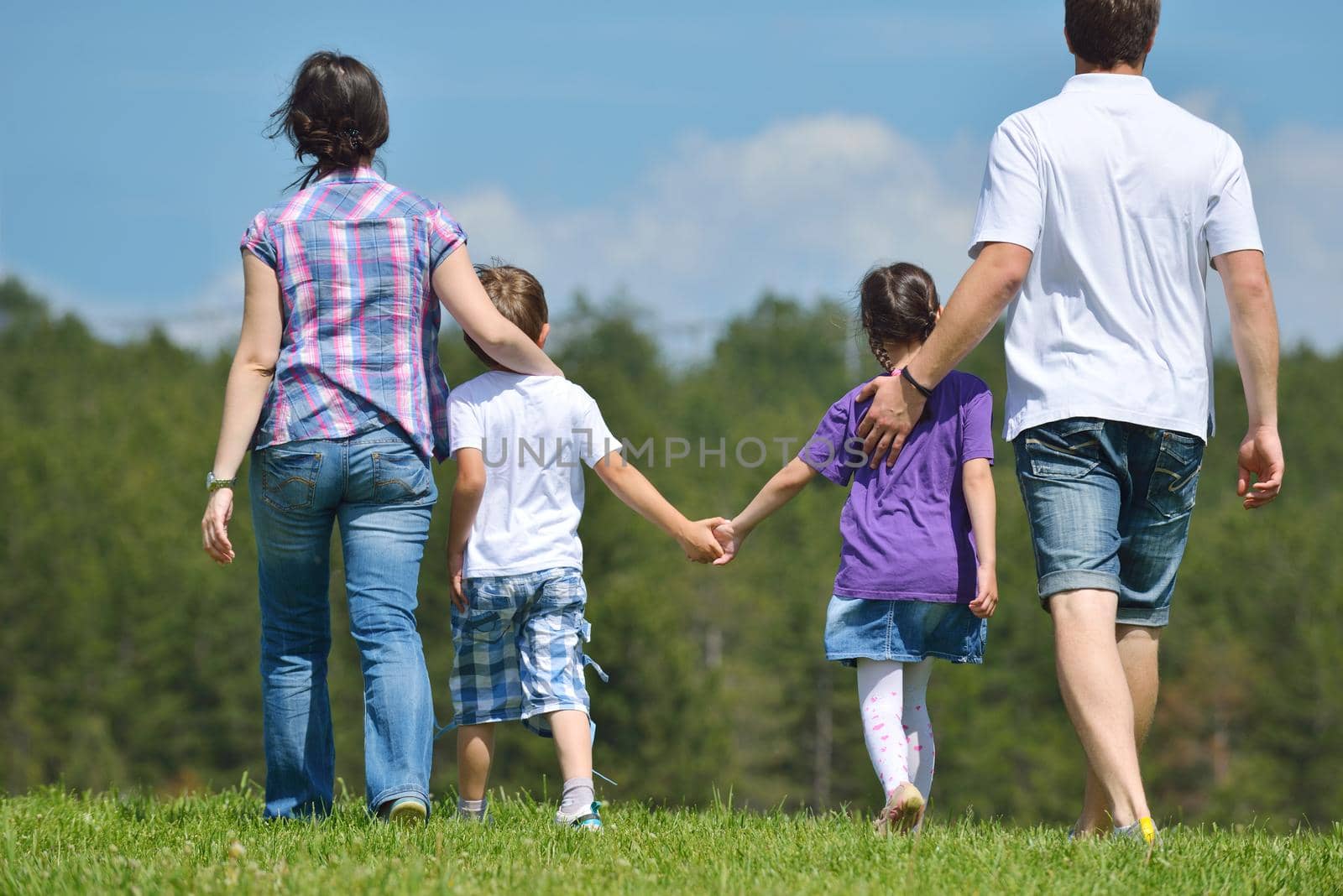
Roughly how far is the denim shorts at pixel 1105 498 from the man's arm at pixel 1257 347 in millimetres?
218

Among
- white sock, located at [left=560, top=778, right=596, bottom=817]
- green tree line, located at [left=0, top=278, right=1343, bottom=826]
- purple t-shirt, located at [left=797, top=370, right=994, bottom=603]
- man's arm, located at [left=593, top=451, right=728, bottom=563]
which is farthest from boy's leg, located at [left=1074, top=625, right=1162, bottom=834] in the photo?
green tree line, located at [left=0, top=278, right=1343, bottom=826]

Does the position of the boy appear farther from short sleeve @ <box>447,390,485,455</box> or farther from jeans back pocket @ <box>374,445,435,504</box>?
jeans back pocket @ <box>374,445,435,504</box>

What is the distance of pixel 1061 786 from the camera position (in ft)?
156

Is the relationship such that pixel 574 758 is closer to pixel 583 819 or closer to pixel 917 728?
pixel 583 819

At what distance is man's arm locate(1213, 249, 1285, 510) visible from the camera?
3861 millimetres

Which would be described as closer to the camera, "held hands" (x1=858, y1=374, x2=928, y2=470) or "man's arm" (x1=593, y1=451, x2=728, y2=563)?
"held hands" (x1=858, y1=374, x2=928, y2=470)

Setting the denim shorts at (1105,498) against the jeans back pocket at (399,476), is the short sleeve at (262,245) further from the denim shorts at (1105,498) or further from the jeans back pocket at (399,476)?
the denim shorts at (1105,498)

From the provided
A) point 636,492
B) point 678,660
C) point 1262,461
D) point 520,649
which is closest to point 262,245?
point 636,492

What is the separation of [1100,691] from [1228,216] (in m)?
1.36

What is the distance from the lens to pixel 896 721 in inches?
165

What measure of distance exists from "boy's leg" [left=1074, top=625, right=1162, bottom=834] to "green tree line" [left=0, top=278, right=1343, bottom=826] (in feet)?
108

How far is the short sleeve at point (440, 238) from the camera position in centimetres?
419

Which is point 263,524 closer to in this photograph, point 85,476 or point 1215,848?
point 1215,848

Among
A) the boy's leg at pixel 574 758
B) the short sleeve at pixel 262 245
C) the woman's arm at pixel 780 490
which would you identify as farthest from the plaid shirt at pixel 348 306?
the woman's arm at pixel 780 490
